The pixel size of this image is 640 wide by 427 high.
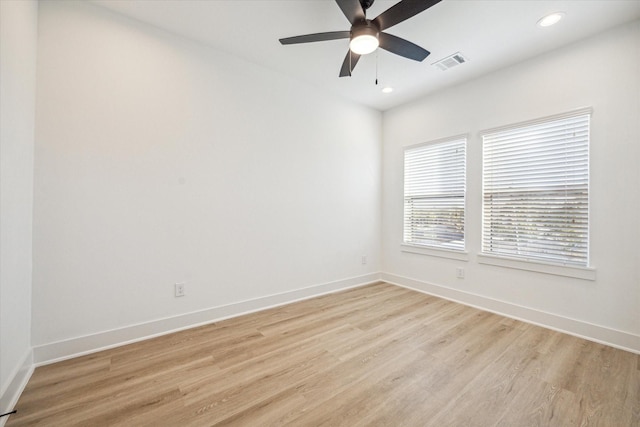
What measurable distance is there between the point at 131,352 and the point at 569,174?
4.34 m

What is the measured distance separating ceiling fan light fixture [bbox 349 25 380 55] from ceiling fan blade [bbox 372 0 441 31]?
2.7 inches

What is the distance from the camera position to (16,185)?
1.72 meters

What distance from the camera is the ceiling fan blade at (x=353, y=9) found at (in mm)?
1752

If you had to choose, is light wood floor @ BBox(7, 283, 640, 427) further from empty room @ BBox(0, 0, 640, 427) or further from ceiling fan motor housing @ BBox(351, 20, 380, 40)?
ceiling fan motor housing @ BBox(351, 20, 380, 40)

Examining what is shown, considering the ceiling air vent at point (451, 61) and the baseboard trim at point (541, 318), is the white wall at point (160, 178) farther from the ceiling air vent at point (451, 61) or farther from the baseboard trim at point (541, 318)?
the baseboard trim at point (541, 318)

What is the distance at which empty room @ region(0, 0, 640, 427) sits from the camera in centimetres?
171

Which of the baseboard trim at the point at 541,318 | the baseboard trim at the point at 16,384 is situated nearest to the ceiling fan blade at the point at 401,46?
the baseboard trim at the point at 541,318

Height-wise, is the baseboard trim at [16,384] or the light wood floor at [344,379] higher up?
the baseboard trim at [16,384]

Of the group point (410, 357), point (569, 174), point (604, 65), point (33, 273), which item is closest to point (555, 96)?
point (604, 65)

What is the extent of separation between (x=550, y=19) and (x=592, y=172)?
1.42 meters

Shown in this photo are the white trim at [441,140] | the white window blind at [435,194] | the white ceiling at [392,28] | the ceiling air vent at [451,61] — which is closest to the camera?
the white ceiling at [392,28]

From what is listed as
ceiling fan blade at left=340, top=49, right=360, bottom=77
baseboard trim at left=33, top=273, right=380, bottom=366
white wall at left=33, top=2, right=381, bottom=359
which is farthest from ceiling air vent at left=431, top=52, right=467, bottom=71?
baseboard trim at left=33, top=273, right=380, bottom=366

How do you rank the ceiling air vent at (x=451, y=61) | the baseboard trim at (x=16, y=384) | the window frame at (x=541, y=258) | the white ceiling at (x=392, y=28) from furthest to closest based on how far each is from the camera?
the ceiling air vent at (x=451, y=61) → the window frame at (x=541, y=258) → the white ceiling at (x=392, y=28) → the baseboard trim at (x=16, y=384)

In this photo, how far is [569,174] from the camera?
103 inches
